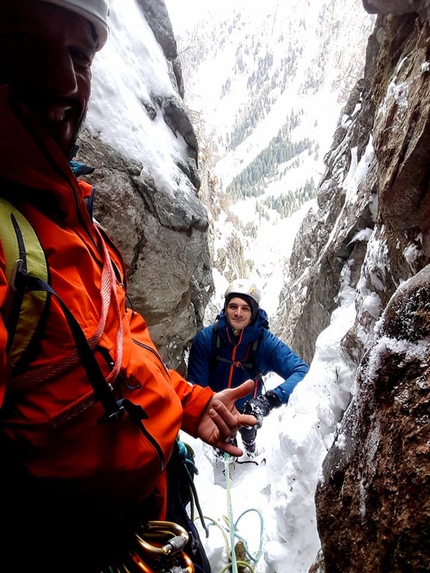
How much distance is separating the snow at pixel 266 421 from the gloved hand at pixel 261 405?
9.1 inches

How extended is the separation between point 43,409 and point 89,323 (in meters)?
0.31

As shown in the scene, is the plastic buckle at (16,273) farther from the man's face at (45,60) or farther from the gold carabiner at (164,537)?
the gold carabiner at (164,537)

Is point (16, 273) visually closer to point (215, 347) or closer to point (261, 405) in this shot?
point (261, 405)

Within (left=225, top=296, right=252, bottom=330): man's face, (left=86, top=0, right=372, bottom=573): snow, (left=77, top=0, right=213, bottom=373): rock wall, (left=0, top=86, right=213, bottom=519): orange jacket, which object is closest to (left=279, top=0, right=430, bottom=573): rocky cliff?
(left=86, top=0, right=372, bottom=573): snow

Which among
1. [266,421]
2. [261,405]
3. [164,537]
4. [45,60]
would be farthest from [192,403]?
[266,421]

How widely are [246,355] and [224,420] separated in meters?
2.80

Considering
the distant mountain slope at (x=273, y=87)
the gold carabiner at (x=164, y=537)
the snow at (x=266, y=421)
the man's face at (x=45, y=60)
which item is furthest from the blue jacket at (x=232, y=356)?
the distant mountain slope at (x=273, y=87)

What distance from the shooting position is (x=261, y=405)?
376cm

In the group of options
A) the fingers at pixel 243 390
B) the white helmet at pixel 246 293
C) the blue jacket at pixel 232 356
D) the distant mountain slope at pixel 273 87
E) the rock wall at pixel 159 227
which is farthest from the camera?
the distant mountain slope at pixel 273 87

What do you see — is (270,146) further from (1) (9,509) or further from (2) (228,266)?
(1) (9,509)

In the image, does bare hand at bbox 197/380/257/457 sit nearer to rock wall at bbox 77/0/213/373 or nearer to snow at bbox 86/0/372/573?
snow at bbox 86/0/372/573

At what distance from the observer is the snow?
106 inches

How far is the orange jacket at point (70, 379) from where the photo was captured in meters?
1.11

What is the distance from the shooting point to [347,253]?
565 cm
